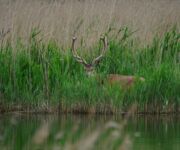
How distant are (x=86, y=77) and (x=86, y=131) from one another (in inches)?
107

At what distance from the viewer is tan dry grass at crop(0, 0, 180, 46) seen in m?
14.1

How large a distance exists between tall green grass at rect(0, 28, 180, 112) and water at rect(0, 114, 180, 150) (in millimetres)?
355

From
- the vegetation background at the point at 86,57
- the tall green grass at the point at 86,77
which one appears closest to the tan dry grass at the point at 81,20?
the vegetation background at the point at 86,57

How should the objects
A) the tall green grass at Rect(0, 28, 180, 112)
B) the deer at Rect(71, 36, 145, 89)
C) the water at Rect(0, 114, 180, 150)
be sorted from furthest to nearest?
the deer at Rect(71, 36, 145, 89), the tall green grass at Rect(0, 28, 180, 112), the water at Rect(0, 114, 180, 150)

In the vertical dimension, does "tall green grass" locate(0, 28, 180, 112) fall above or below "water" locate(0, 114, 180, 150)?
above

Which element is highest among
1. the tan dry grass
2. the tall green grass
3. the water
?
the tan dry grass

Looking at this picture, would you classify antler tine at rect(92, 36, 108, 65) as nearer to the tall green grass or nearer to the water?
the tall green grass

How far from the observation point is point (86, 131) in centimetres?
1057

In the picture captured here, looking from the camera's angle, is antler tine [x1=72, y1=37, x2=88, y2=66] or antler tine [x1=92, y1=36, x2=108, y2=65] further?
antler tine [x1=92, y1=36, x2=108, y2=65]

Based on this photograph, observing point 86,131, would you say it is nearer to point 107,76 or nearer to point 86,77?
point 86,77

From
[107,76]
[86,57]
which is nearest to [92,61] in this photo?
[86,57]

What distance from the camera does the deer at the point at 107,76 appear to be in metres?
13.0

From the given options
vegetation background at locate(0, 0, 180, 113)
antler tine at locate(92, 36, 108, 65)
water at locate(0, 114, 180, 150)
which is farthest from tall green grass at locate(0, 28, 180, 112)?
water at locate(0, 114, 180, 150)

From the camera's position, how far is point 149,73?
1325 cm
